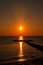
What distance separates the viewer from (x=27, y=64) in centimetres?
1575

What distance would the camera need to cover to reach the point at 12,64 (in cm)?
1648

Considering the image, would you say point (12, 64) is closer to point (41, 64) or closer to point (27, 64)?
point (27, 64)

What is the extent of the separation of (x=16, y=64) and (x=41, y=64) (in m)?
2.74

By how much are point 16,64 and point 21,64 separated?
0.73 meters

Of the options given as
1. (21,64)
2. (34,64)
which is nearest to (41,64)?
(34,64)

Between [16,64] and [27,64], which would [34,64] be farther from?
[16,64]

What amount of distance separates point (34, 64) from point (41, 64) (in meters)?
0.77

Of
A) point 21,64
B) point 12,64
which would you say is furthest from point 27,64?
point 12,64

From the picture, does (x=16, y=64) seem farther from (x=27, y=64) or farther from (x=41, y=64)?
(x=41, y=64)

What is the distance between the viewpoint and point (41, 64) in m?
16.1

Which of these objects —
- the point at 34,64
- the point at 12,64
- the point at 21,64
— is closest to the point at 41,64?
the point at 34,64

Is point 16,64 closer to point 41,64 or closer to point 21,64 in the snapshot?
point 21,64

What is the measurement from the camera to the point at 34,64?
52.5 ft

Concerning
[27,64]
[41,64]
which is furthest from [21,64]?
[41,64]
